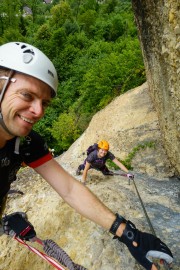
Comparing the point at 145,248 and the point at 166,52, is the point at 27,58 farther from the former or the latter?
the point at 166,52

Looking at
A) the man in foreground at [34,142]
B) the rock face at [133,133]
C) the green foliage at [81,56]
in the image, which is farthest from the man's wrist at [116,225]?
the green foliage at [81,56]

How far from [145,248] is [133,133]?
14981 mm

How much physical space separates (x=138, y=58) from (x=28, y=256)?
2775 cm

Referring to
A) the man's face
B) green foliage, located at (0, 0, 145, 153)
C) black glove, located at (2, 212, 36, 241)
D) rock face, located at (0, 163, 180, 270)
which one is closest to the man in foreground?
the man's face

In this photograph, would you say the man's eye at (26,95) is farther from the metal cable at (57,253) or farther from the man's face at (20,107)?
the metal cable at (57,253)

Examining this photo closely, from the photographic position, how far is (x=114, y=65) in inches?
1272

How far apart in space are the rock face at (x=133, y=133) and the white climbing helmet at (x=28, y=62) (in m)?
10.4

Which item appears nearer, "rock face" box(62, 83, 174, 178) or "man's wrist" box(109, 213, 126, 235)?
"man's wrist" box(109, 213, 126, 235)

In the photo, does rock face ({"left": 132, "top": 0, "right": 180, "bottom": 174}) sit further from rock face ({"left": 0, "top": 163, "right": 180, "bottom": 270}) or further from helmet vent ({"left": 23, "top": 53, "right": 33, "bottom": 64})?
helmet vent ({"left": 23, "top": 53, "right": 33, "bottom": 64})

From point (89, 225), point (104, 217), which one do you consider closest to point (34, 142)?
point (104, 217)

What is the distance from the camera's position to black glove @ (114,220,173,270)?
3.14 metres

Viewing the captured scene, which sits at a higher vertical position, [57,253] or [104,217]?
[104,217]

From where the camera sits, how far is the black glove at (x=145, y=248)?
3.14 metres

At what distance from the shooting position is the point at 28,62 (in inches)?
130
